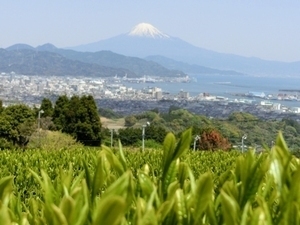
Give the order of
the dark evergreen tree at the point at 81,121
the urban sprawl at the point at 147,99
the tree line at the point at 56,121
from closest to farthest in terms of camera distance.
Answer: the tree line at the point at 56,121, the dark evergreen tree at the point at 81,121, the urban sprawl at the point at 147,99

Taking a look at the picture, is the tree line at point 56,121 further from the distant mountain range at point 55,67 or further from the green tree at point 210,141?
the distant mountain range at point 55,67

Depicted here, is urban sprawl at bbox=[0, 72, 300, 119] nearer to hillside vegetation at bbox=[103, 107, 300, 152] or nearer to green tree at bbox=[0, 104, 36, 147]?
hillside vegetation at bbox=[103, 107, 300, 152]

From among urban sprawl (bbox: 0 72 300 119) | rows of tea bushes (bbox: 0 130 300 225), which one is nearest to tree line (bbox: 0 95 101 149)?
rows of tea bushes (bbox: 0 130 300 225)

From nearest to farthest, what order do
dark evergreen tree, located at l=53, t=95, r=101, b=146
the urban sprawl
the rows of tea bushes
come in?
1. the rows of tea bushes
2. dark evergreen tree, located at l=53, t=95, r=101, b=146
3. the urban sprawl

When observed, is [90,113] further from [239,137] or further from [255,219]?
[255,219]

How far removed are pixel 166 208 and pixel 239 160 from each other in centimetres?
30

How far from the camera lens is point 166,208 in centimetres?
98

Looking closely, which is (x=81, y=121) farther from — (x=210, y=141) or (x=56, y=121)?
(x=210, y=141)

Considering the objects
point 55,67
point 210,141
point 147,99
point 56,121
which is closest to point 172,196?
point 210,141

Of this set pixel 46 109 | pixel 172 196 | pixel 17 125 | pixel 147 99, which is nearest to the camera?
pixel 172 196

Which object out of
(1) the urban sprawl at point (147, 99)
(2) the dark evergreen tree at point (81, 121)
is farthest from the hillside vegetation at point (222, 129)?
(1) the urban sprawl at point (147, 99)

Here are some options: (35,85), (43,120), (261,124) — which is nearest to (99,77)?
(35,85)

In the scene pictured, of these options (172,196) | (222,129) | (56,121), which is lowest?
(222,129)

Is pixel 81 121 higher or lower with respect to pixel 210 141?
lower
